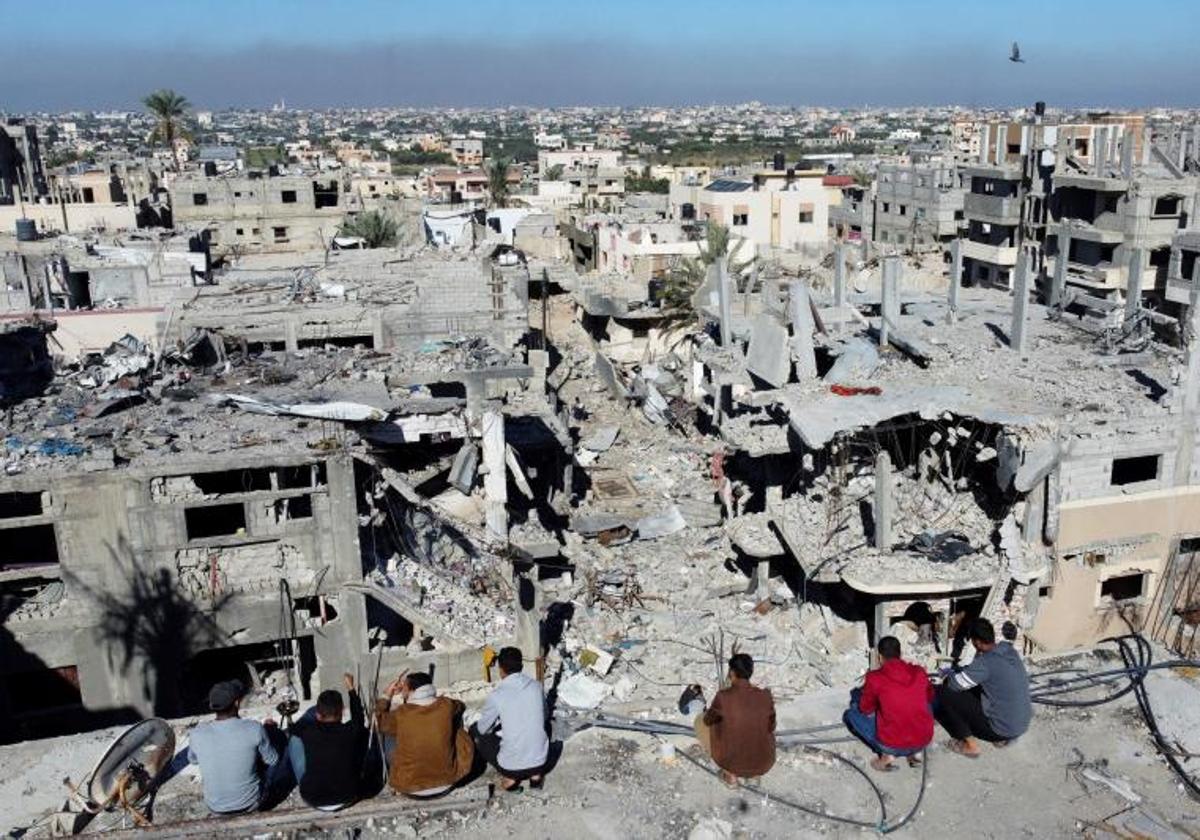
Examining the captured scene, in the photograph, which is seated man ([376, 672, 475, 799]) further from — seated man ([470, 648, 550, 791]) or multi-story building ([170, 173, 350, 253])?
multi-story building ([170, 173, 350, 253])

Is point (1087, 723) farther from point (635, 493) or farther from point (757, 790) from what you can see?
point (635, 493)

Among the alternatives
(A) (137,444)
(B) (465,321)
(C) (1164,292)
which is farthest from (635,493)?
(C) (1164,292)

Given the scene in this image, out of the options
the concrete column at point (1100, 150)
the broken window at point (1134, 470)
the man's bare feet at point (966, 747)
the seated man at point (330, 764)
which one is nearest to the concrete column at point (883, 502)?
the broken window at point (1134, 470)

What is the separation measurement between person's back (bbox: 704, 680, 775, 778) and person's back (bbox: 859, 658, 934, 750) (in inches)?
26.5

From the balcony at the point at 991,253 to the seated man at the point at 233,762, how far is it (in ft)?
127

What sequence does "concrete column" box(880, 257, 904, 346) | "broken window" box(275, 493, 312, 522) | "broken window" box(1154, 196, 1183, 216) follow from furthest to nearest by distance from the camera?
1. "broken window" box(1154, 196, 1183, 216)
2. "concrete column" box(880, 257, 904, 346)
3. "broken window" box(275, 493, 312, 522)

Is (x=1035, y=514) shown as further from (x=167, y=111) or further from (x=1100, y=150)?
(x=167, y=111)

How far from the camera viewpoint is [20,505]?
1289cm

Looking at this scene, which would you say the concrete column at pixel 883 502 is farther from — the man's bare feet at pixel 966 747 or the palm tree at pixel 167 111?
the palm tree at pixel 167 111

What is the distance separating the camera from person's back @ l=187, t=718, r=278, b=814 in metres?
6.02

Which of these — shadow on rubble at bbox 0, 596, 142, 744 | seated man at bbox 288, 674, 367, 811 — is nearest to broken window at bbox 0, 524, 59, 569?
shadow on rubble at bbox 0, 596, 142, 744

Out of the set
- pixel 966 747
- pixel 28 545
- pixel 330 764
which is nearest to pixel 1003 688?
pixel 966 747

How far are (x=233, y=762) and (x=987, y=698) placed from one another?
441cm

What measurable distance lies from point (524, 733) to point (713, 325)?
19467 mm
